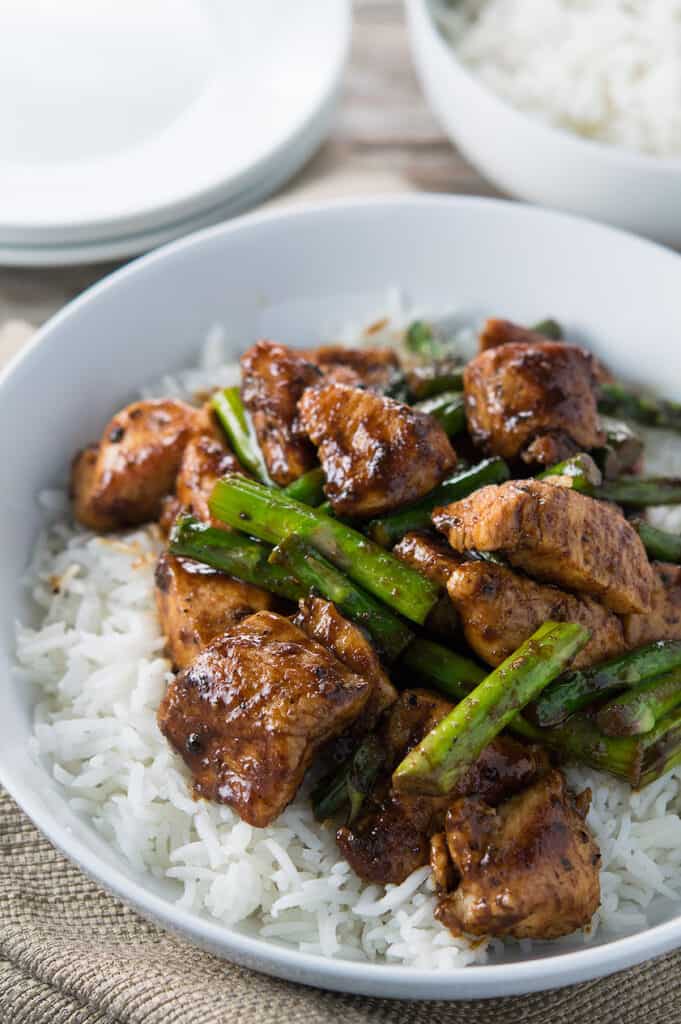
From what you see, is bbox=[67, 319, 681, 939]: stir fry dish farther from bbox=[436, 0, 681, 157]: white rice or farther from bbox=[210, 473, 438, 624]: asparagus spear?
bbox=[436, 0, 681, 157]: white rice

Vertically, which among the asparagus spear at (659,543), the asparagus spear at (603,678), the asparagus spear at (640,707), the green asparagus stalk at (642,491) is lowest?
the asparagus spear at (640,707)

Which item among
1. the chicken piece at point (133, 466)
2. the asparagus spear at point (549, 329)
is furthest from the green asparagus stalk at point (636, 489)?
the chicken piece at point (133, 466)

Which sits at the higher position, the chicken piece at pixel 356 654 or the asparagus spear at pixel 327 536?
the asparagus spear at pixel 327 536

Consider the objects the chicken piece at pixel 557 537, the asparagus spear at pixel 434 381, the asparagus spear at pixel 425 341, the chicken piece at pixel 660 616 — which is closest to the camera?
the chicken piece at pixel 557 537

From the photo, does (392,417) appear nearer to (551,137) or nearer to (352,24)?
(551,137)

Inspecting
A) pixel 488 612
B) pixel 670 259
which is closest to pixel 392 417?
pixel 488 612

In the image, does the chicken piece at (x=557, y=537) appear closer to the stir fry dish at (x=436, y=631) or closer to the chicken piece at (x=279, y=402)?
the stir fry dish at (x=436, y=631)

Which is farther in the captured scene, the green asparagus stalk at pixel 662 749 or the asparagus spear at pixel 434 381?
the asparagus spear at pixel 434 381
